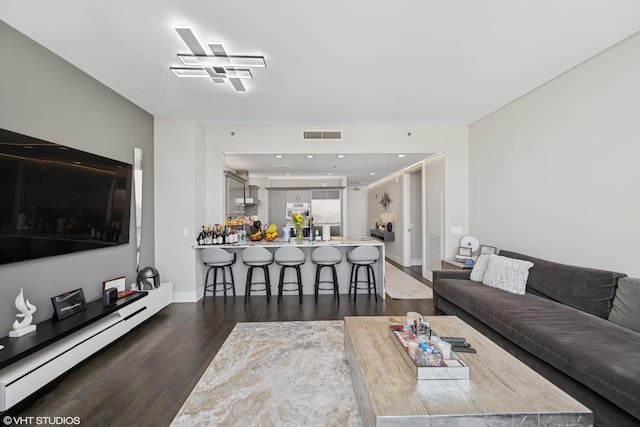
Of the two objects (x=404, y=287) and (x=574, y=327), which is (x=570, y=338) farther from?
(x=404, y=287)

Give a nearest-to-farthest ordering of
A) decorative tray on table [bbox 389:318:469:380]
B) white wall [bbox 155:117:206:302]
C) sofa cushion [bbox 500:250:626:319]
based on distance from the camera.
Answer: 1. decorative tray on table [bbox 389:318:469:380]
2. sofa cushion [bbox 500:250:626:319]
3. white wall [bbox 155:117:206:302]

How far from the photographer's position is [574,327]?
2.30 meters

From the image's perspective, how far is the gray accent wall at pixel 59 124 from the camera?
7.86 ft

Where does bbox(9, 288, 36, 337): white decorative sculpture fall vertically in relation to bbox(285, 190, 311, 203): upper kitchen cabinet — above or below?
below

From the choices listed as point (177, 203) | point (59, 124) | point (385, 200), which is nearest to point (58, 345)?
point (59, 124)

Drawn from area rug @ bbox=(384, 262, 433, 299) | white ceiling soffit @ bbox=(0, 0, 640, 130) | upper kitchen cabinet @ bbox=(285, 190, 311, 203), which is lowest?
area rug @ bbox=(384, 262, 433, 299)

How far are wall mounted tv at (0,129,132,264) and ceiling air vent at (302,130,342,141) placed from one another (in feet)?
9.37

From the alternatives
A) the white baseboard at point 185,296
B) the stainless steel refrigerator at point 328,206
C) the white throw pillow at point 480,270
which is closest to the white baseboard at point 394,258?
the stainless steel refrigerator at point 328,206

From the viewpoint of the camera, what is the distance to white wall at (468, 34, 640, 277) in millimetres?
2668

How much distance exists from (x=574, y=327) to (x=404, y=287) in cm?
315

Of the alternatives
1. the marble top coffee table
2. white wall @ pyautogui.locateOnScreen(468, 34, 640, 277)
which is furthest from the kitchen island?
the marble top coffee table

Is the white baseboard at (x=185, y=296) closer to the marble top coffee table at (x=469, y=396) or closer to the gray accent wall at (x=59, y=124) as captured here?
the gray accent wall at (x=59, y=124)

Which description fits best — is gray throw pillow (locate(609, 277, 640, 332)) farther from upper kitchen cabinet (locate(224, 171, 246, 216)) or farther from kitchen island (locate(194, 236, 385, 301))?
upper kitchen cabinet (locate(224, 171, 246, 216))

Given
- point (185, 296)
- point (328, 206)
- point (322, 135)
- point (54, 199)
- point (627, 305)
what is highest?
point (322, 135)
